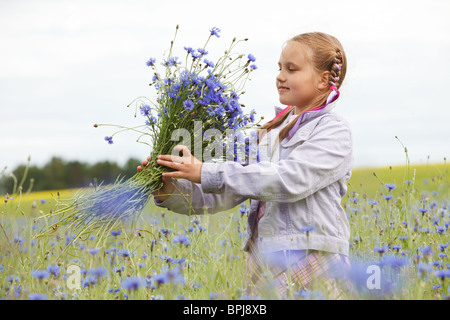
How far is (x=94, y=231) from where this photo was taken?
8.88 feet

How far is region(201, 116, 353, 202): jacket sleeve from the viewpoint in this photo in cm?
226

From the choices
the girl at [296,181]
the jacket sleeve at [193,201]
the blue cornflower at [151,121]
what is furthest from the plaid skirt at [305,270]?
the blue cornflower at [151,121]

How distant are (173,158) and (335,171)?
2.56 ft

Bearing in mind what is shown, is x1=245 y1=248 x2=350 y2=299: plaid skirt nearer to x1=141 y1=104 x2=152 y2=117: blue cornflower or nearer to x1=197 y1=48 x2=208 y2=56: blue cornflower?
x1=141 y1=104 x2=152 y2=117: blue cornflower

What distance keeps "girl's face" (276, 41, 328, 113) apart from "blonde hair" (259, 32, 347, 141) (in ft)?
0.10

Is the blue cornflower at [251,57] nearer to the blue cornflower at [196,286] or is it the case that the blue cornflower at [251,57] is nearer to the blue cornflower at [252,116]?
the blue cornflower at [252,116]

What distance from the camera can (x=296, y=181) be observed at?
227 centimetres

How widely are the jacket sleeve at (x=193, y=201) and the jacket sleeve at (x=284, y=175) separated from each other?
0.38 meters

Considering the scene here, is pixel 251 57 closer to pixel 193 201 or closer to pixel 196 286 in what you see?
pixel 193 201

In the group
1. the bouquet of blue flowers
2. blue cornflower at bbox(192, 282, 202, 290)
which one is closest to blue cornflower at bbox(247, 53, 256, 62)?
the bouquet of blue flowers

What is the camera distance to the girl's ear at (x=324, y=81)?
102 inches

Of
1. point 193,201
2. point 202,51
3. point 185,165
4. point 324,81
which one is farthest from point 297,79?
point 193,201
